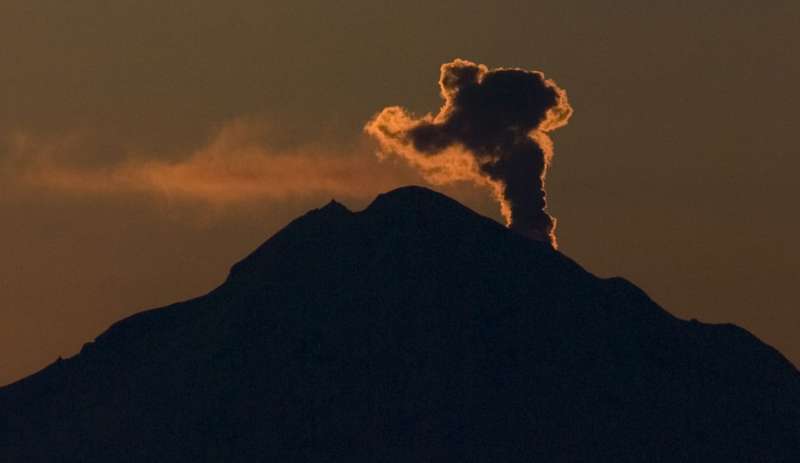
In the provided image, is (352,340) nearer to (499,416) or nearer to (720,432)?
(499,416)

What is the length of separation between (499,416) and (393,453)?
8053 millimetres

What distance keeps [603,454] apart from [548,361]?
1088 cm

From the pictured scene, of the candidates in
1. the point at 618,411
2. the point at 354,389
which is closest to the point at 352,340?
the point at 354,389

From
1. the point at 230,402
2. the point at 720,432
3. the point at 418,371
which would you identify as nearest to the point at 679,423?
the point at 720,432

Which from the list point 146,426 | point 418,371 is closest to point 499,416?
point 418,371

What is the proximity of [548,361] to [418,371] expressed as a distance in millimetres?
8928

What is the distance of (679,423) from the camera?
645ft

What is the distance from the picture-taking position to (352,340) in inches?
7859

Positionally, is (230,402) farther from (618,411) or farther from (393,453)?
(618,411)

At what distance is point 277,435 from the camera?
193625 millimetres

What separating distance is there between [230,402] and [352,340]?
365 inches

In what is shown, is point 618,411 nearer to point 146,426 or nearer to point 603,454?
point 603,454

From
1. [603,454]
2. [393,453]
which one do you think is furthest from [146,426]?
[603,454]

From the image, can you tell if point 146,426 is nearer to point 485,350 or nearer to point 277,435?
point 277,435
